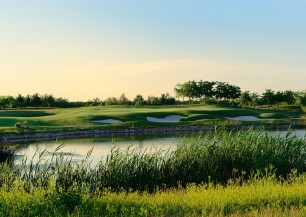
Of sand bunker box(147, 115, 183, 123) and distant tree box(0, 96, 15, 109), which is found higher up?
distant tree box(0, 96, 15, 109)

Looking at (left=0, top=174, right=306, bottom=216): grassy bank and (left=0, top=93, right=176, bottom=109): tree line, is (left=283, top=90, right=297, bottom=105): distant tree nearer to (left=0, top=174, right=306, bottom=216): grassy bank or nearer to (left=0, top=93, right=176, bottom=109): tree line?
(left=0, top=93, right=176, bottom=109): tree line

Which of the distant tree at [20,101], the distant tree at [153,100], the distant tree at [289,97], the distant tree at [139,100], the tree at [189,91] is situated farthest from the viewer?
the tree at [189,91]

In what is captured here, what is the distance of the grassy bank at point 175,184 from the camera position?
363 inches

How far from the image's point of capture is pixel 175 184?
15.8m

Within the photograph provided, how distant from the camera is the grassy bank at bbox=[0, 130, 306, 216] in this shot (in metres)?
9.21

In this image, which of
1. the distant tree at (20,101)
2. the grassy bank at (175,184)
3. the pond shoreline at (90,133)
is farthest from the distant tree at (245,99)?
the grassy bank at (175,184)

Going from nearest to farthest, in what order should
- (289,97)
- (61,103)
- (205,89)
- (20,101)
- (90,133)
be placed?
→ (90,133) → (20,101) → (61,103) → (289,97) → (205,89)

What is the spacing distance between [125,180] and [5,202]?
5744 millimetres

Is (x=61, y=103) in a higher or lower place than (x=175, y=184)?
higher

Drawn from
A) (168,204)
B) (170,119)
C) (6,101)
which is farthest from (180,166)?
(6,101)

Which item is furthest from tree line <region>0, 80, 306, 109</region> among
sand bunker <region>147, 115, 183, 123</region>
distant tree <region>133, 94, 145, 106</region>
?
sand bunker <region>147, 115, 183, 123</region>

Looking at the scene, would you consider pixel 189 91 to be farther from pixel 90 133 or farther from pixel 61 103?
pixel 90 133

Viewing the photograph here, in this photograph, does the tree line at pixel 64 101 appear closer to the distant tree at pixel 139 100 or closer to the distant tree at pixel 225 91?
the distant tree at pixel 139 100

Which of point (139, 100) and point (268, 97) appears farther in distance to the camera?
point (268, 97)
